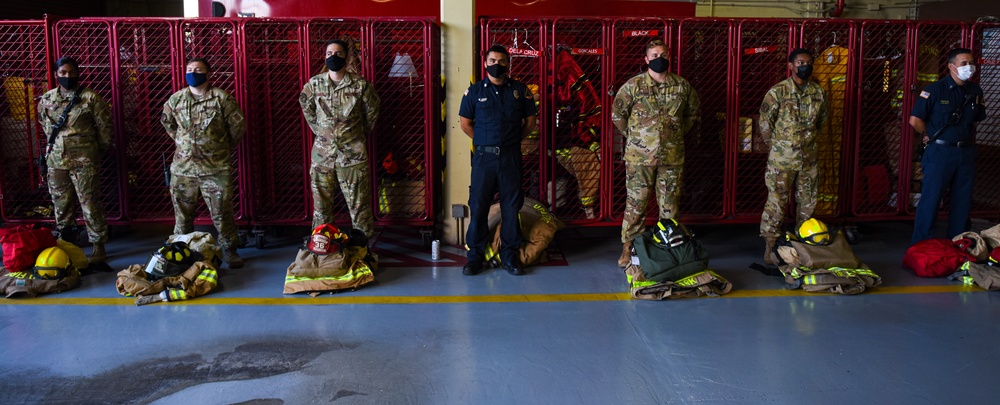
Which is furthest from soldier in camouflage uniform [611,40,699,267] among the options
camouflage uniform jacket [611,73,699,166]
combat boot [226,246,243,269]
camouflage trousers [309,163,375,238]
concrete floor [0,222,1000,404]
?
combat boot [226,246,243,269]

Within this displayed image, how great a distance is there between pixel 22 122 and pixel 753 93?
746 centimetres

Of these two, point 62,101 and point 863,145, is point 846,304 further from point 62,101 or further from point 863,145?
point 62,101

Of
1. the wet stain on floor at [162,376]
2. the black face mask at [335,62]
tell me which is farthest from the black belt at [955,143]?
the wet stain on floor at [162,376]

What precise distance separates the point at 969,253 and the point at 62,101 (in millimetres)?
7977

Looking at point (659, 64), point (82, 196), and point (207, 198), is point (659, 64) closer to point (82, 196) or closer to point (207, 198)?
point (207, 198)

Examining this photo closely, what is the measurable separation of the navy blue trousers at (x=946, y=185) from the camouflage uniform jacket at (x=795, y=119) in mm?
1121

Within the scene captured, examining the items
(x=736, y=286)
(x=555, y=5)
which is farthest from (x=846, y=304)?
(x=555, y=5)

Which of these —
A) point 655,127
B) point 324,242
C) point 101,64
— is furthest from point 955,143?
point 101,64

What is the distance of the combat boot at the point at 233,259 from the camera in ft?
21.1

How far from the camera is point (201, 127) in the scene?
6293 millimetres

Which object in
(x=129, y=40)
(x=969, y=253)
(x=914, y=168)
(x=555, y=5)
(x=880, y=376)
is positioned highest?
(x=555, y=5)

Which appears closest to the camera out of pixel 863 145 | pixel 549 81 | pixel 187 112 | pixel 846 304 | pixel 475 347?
pixel 475 347

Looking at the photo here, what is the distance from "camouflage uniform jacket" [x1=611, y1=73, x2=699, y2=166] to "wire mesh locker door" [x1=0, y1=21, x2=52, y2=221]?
5513 mm

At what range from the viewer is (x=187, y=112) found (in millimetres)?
6285
